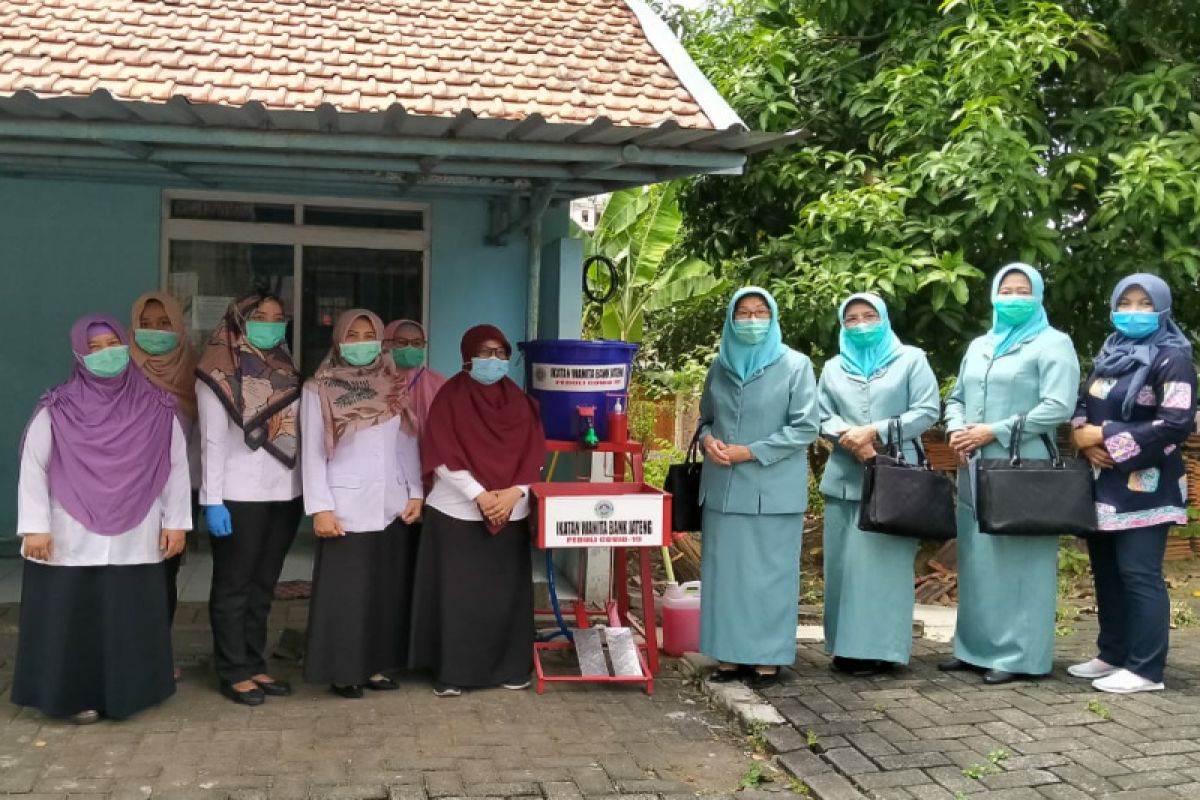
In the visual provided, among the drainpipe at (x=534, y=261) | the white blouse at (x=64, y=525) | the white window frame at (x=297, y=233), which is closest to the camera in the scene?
the white blouse at (x=64, y=525)

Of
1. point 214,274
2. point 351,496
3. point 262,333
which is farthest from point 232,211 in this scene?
point 351,496

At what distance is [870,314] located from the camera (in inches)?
213

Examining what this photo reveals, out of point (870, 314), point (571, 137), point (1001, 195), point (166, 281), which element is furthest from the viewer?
point (166, 281)

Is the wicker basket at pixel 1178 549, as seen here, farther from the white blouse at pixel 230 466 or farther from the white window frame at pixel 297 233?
the white blouse at pixel 230 466

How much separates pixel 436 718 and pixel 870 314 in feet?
8.76

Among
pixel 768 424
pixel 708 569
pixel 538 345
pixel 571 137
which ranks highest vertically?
pixel 571 137

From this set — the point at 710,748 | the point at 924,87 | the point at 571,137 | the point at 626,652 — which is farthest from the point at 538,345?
the point at 924,87

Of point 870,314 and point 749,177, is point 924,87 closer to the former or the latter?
point 749,177

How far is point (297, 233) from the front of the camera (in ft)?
25.9

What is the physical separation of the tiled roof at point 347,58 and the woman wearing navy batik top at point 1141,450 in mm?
2158

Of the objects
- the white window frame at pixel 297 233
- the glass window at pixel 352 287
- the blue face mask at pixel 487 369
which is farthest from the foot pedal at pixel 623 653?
the glass window at pixel 352 287

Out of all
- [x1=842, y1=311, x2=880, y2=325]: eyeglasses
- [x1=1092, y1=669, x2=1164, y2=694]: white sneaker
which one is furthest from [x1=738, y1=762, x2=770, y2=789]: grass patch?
[x1=842, y1=311, x2=880, y2=325]: eyeglasses

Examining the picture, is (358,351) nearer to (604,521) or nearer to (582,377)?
(582,377)

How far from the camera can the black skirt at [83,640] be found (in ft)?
15.0
